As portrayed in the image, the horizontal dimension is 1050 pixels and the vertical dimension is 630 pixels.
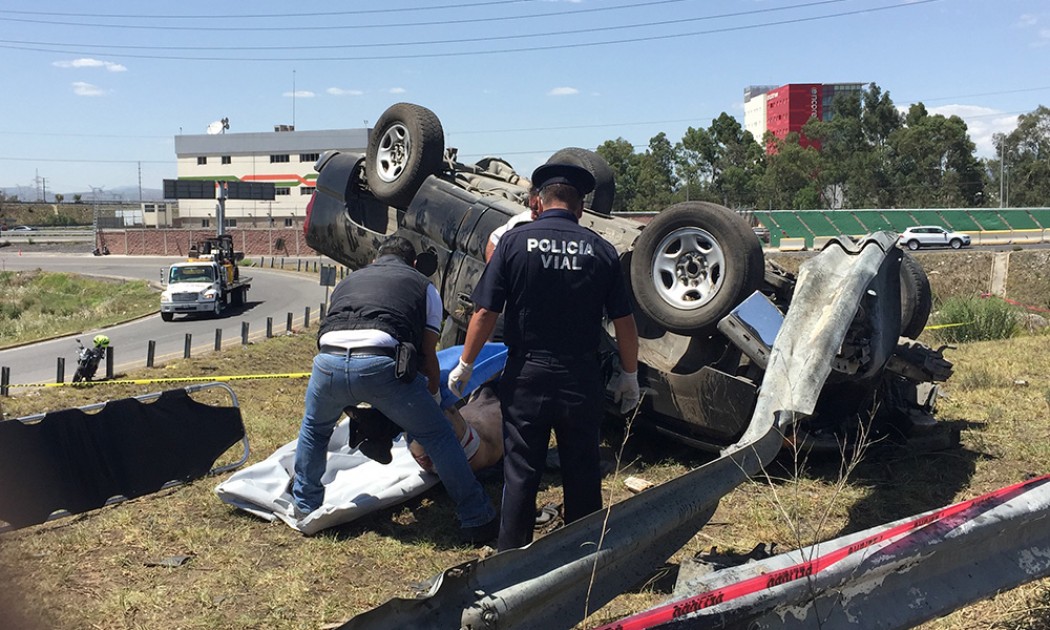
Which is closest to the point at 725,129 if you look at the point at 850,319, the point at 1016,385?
the point at 1016,385

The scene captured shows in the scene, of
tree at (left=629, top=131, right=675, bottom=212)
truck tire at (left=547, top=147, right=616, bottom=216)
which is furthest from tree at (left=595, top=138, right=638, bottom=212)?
truck tire at (left=547, top=147, right=616, bottom=216)

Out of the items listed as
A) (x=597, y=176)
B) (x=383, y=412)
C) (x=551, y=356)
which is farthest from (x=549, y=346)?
(x=597, y=176)

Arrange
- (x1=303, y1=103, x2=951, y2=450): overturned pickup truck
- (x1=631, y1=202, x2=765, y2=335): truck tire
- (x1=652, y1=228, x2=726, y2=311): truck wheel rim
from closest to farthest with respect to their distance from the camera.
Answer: (x1=303, y1=103, x2=951, y2=450): overturned pickup truck, (x1=631, y1=202, x2=765, y2=335): truck tire, (x1=652, y1=228, x2=726, y2=311): truck wheel rim

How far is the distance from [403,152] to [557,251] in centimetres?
438

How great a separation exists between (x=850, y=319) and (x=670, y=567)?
1.58 meters

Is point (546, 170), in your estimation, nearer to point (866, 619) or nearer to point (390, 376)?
point (390, 376)

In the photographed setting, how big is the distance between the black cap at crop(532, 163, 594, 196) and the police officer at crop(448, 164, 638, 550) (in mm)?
192

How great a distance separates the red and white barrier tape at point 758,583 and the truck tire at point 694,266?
2.40 m

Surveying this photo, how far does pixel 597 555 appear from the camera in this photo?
8.56ft

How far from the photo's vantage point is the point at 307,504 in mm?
4414

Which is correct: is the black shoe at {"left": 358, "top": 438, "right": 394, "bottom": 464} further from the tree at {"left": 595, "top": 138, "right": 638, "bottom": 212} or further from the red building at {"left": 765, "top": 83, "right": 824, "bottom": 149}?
the red building at {"left": 765, "top": 83, "right": 824, "bottom": 149}

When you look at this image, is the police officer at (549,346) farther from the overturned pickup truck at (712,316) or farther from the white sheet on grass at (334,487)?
the overturned pickup truck at (712,316)

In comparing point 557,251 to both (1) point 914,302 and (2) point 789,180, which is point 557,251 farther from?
(2) point 789,180

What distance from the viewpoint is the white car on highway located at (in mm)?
38406
